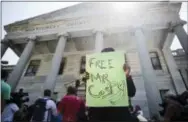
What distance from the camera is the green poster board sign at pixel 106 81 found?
7.79 feet

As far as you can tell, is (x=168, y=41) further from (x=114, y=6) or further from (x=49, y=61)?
(x=49, y=61)

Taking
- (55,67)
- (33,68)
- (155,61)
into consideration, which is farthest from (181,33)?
(33,68)

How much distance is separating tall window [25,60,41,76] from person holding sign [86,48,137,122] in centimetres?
1529

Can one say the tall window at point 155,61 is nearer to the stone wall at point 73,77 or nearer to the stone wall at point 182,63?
the stone wall at point 73,77

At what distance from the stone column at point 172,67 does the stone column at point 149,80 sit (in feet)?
11.6

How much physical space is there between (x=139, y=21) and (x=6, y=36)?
39.3 feet

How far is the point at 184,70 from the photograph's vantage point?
45.5ft

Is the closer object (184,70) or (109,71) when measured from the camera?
(109,71)

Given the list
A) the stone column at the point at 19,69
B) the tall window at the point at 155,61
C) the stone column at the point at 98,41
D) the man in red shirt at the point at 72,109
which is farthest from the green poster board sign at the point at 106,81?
the tall window at the point at 155,61

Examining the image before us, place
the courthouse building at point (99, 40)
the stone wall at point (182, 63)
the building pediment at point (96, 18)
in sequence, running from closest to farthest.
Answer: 1. the courthouse building at point (99, 40)
2. the building pediment at point (96, 18)
3. the stone wall at point (182, 63)

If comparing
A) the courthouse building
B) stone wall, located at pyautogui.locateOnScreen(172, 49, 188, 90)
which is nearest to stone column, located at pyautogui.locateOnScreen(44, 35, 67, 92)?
the courthouse building

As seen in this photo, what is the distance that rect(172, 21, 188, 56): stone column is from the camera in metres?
10.9

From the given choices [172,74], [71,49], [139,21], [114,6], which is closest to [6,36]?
[71,49]

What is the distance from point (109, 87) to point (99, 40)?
9.69 metres
